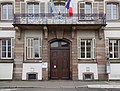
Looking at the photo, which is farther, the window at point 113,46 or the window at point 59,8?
the window at point 59,8

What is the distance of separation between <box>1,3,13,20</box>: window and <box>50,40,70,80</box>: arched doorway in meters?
4.31

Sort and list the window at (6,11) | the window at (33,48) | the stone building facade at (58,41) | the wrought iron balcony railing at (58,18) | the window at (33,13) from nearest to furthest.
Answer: the wrought iron balcony railing at (58,18) < the window at (33,13) < the stone building facade at (58,41) < the window at (33,48) < the window at (6,11)

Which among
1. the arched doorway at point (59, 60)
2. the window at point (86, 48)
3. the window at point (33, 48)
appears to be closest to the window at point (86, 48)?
A: the window at point (86, 48)

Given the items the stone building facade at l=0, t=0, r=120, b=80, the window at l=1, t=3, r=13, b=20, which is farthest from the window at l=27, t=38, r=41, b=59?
the window at l=1, t=3, r=13, b=20

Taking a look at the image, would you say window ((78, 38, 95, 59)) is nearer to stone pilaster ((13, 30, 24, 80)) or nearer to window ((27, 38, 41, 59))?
window ((27, 38, 41, 59))

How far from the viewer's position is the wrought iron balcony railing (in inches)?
871

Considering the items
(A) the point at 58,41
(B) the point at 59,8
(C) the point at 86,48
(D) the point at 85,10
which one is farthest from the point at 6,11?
(C) the point at 86,48

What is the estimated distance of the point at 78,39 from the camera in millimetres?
22859

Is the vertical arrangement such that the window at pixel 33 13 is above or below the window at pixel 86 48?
above

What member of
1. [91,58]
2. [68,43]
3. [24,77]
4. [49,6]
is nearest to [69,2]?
[49,6]

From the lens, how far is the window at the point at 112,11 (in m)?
23.4

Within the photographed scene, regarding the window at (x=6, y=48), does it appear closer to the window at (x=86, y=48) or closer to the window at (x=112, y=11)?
the window at (x=86, y=48)

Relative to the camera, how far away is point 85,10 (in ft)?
76.4

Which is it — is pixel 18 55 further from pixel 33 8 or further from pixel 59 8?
pixel 59 8
